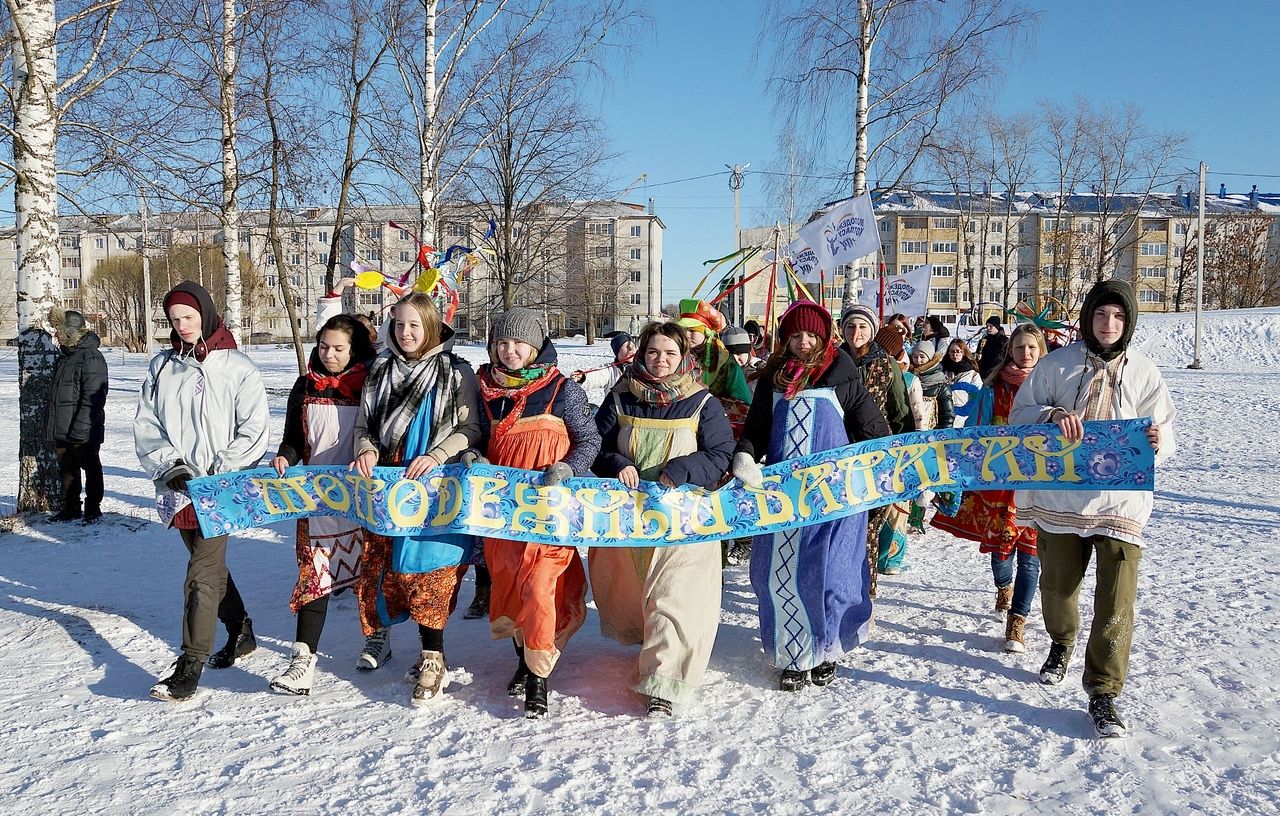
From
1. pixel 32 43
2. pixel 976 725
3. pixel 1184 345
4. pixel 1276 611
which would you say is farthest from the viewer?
pixel 1184 345

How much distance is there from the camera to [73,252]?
70938 mm

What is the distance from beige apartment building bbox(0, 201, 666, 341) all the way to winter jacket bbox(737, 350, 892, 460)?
4.90 metres

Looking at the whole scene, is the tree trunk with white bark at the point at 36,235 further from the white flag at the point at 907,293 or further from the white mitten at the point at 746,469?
the white flag at the point at 907,293

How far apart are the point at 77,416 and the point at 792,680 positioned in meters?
6.28

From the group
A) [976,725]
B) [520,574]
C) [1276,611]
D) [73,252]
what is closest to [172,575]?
[520,574]

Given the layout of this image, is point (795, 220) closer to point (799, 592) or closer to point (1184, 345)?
point (1184, 345)

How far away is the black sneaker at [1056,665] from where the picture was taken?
3.92 m

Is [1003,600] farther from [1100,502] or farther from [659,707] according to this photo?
[659,707]

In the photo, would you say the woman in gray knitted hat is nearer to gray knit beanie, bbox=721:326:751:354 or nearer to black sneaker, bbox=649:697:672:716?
black sneaker, bbox=649:697:672:716

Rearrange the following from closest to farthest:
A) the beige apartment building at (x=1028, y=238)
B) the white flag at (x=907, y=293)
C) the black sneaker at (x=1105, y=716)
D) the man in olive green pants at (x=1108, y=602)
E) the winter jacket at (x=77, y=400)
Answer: the black sneaker at (x=1105, y=716) → the man in olive green pants at (x=1108, y=602) → the winter jacket at (x=77, y=400) → the white flag at (x=907, y=293) → the beige apartment building at (x=1028, y=238)

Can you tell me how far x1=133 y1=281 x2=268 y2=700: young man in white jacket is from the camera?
12.4ft

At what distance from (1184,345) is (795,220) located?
54.3 ft

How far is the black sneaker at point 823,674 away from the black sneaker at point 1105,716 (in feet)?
3.57

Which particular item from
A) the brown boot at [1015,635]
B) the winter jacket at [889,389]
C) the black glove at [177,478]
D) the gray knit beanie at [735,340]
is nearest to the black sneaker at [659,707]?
the brown boot at [1015,635]
